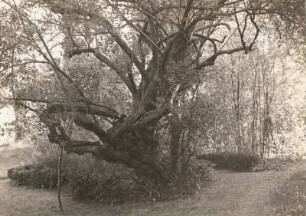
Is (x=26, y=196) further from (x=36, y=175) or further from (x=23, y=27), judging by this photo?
(x=23, y=27)

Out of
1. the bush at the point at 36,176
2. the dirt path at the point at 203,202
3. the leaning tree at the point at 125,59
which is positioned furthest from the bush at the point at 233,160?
the bush at the point at 36,176

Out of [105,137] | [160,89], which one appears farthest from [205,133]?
[105,137]

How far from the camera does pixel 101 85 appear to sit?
13438 millimetres

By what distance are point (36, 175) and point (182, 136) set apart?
6637mm

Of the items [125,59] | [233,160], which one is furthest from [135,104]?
[233,160]

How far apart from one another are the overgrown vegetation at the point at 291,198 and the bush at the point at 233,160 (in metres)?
4.31

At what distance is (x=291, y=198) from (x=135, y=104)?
5.26 metres

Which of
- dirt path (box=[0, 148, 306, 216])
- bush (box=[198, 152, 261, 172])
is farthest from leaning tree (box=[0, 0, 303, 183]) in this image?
bush (box=[198, 152, 261, 172])

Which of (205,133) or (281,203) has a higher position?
(205,133)

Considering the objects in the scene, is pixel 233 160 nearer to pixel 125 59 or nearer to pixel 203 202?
pixel 203 202

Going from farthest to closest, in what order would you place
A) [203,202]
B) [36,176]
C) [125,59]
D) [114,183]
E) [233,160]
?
1. [36,176]
2. [233,160]
3. [125,59]
4. [114,183]
5. [203,202]

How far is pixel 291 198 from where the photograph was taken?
30.8ft

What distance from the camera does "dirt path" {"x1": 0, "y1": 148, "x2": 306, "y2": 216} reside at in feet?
35.1

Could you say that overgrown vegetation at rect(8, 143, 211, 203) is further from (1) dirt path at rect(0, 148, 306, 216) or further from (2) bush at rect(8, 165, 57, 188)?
(2) bush at rect(8, 165, 57, 188)
